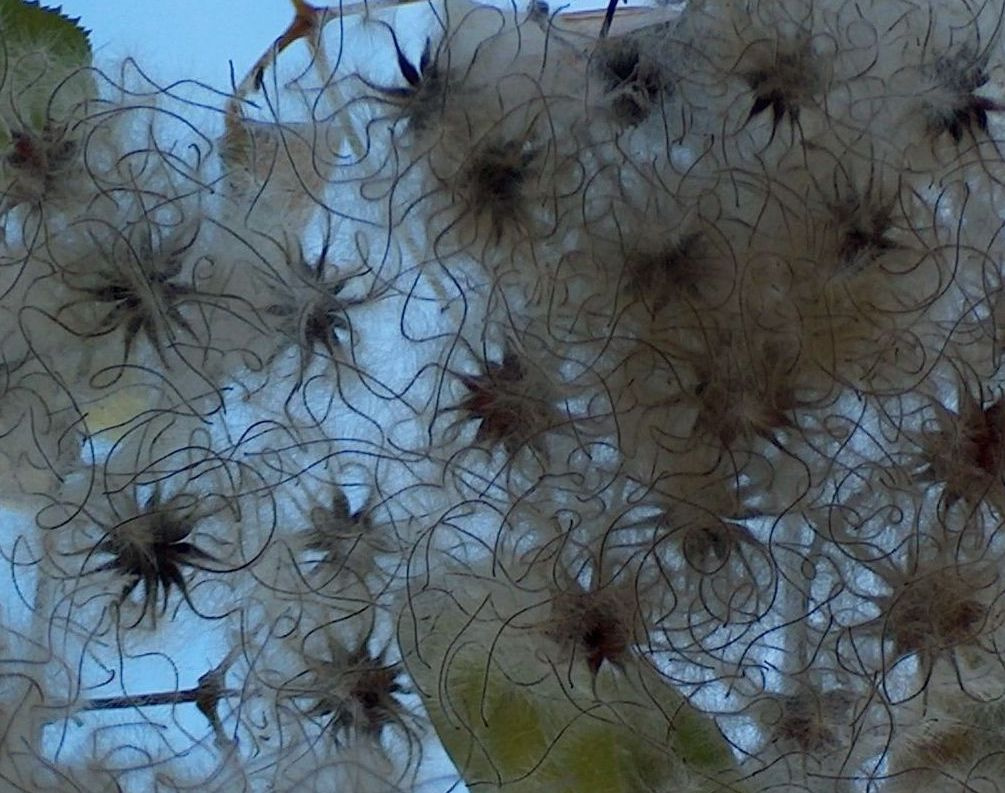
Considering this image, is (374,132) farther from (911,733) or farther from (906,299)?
(911,733)

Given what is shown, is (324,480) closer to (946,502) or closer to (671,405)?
(671,405)

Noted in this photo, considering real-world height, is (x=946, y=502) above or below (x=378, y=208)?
below

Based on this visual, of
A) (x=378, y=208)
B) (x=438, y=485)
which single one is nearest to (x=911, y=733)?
(x=438, y=485)

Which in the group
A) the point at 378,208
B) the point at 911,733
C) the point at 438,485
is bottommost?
the point at 911,733

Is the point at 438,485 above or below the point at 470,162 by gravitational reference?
below

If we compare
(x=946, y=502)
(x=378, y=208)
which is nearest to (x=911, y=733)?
(x=946, y=502)

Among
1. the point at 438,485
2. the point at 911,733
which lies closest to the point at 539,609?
the point at 438,485

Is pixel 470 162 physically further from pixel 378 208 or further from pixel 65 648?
pixel 65 648
